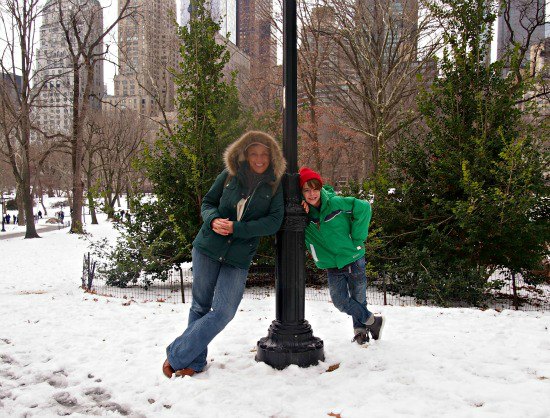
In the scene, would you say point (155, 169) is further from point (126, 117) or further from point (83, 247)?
point (126, 117)

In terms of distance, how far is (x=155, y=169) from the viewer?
10.0 meters

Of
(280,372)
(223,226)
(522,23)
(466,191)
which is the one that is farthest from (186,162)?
(522,23)

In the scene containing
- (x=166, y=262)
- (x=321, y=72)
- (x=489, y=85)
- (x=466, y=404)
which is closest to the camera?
(x=466, y=404)

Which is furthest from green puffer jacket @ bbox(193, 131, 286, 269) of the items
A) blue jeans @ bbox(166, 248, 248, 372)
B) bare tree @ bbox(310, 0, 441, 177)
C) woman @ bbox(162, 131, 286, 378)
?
bare tree @ bbox(310, 0, 441, 177)

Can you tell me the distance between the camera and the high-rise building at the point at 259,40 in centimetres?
2157

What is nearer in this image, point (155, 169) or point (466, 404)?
point (466, 404)

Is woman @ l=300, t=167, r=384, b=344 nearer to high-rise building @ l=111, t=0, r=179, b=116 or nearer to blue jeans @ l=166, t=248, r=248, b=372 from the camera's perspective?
blue jeans @ l=166, t=248, r=248, b=372

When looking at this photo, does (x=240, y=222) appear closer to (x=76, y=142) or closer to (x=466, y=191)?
(x=466, y=191)

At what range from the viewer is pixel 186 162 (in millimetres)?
9945

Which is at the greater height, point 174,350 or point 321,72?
point 321,72

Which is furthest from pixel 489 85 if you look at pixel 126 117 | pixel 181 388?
pixel 126 117

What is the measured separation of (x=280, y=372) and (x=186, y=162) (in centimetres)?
693

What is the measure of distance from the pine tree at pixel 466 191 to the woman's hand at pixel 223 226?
5.61m

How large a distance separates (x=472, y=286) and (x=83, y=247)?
18915 mm
